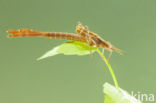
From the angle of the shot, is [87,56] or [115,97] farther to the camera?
[87,56]

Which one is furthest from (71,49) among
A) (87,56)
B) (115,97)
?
(87,56)

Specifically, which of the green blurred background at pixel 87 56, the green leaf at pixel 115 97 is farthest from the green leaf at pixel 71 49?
the green blurred background at pixel 87 56

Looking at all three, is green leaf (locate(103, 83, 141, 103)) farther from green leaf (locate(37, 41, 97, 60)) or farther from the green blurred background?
the green blurred background

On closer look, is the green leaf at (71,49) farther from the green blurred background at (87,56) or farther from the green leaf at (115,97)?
the green blurred background at (87,56)

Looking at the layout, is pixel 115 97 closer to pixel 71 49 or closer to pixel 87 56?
pixel 71 49

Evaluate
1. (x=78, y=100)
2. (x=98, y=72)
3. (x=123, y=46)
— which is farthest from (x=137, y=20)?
(x=78, y=100)

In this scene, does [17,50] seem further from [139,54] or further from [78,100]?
[139,54]

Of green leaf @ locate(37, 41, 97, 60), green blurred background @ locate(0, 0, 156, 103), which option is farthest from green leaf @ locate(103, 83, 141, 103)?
green blurred background @ locate(0, 0, 156, 103)
